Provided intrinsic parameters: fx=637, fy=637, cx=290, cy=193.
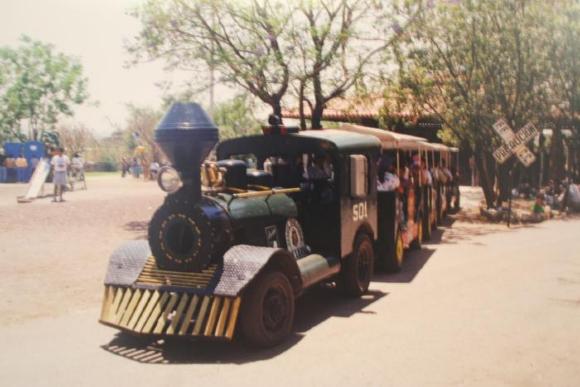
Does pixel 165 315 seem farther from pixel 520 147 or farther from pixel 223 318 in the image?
pixel 520 147

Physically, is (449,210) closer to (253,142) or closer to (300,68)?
(300,68)

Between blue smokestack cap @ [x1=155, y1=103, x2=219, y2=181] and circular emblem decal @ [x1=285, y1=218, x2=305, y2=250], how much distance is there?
1.57 metres

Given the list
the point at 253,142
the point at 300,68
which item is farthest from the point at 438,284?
the point at 300,68

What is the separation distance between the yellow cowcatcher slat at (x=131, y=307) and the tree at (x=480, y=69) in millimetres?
12726

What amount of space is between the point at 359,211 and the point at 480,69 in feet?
40.5

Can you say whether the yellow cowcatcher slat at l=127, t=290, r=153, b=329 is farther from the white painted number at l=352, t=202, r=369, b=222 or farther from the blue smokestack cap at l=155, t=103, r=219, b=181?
the white painted number at l=352, t=202, r=369, b=222

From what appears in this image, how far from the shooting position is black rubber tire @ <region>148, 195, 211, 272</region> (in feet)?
19.8

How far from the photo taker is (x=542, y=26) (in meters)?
18.8

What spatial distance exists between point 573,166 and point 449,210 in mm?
9172

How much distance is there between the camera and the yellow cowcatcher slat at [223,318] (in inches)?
224

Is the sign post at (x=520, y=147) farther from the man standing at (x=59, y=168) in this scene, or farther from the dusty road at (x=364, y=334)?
the man standing at (x=59, y=168)

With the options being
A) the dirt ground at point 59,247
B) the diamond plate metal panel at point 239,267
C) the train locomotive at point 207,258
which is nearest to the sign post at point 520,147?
the dirt ground at point 59,247

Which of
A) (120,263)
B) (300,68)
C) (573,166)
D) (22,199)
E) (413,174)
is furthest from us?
(573,166)

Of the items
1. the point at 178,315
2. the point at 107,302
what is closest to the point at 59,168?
the point at 107,302
